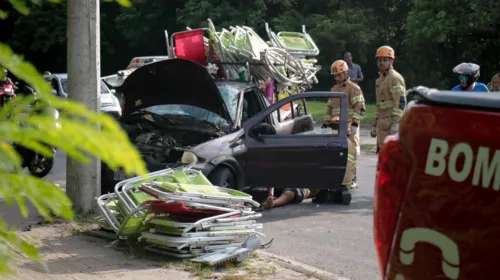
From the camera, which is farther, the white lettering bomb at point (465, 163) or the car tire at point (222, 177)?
the car tire at point (222, 177)

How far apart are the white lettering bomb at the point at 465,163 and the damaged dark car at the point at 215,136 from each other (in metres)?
6.27

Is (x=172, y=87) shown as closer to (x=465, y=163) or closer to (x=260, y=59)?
(x=260, y=59)

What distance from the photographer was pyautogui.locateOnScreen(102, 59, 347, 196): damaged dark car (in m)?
8.80

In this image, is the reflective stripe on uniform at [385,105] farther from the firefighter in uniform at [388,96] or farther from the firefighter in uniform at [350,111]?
the firefighter in uniform at [350,111]

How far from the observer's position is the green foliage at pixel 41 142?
3.68 ft

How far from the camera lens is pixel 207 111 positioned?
9500 millimetres

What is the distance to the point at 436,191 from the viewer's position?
7.70ft

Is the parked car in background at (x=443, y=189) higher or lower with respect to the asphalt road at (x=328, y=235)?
higher

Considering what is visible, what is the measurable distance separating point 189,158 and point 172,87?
127cm

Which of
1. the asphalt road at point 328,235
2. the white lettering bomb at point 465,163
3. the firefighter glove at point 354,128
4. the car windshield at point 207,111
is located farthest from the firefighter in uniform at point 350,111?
the white lettering bomb at point 465,163

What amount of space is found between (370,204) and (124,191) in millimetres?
4148

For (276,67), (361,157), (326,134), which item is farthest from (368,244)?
(361,157)

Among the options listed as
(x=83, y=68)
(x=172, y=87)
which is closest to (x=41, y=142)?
(x=83, y=68)

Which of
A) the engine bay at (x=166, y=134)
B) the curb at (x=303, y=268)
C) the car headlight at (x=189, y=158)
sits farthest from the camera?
Result: the engine bay at (x=166, y=134)
